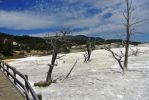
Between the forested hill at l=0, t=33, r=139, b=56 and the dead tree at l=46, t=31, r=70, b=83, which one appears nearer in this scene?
the dead tree at l=46, t=31, r=70, b=83

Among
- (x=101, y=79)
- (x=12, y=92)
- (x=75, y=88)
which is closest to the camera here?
(x=12, y=92)

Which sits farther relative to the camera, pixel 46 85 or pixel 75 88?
pixel 46 85

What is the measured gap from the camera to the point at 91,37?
45406mm

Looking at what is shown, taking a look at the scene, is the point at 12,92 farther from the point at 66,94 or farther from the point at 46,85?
the point at 46,85

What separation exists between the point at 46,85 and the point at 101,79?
442 centimetres

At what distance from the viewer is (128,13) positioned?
3080 centimetres

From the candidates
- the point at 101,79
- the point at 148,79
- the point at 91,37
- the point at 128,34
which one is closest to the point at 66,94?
the point at 101,79

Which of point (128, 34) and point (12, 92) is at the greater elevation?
point (128, 34)

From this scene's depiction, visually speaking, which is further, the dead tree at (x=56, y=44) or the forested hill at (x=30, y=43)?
the forested hill at (x=30, y=43)

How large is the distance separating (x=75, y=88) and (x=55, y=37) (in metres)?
5.11

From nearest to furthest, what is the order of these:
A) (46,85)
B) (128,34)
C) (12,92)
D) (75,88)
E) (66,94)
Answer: (12,92)
(66,94)
(75,88)
(46,85)
(128,34)

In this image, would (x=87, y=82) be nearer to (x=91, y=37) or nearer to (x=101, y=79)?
(x=101, y=79)

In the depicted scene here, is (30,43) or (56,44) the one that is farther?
(30,43)

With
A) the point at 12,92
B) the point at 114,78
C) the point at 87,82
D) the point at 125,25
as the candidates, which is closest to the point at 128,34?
the point at 125,25
